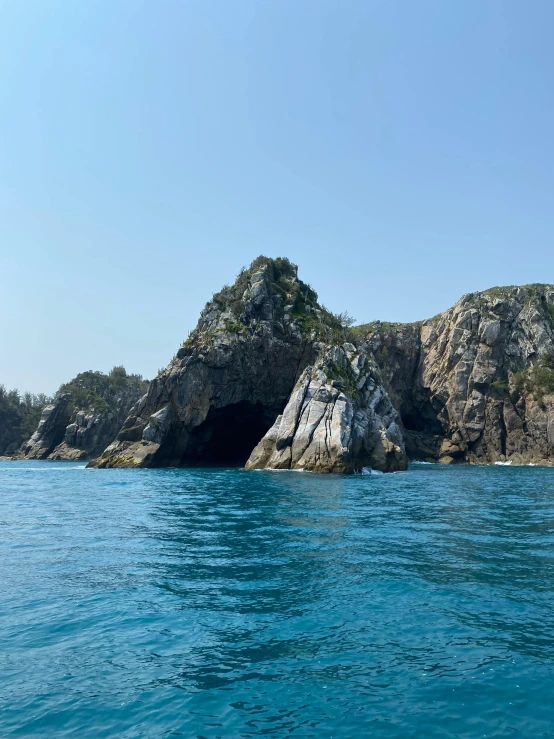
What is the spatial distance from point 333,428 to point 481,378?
152ft

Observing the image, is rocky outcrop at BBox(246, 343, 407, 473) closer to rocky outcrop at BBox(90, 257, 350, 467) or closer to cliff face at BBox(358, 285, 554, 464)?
rocky outcrop at BBox(90, 257, 350, 467)

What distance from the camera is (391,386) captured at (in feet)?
341

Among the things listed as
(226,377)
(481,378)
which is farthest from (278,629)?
Result: (481,378)

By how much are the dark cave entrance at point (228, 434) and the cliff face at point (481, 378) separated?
29.8 meters

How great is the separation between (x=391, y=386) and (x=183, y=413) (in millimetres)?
46941

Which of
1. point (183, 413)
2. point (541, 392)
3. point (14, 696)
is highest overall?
point (541, 392)

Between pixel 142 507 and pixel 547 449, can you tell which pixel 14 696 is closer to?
pixel 142 507

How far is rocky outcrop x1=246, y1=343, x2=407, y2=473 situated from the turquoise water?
32.1 metres

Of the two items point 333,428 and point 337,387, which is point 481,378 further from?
point 333,428

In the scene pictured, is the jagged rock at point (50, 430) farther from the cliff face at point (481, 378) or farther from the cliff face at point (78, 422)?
the cliff face at point (481, 378)

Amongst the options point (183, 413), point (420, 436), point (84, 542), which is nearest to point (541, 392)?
point (420, 436)

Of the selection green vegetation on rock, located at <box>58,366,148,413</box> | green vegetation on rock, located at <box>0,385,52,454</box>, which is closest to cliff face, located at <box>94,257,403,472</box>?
green vegetation on rock, located at <box>58,366,148,413</box>

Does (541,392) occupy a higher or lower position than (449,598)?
higher

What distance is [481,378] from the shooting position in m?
93.7
